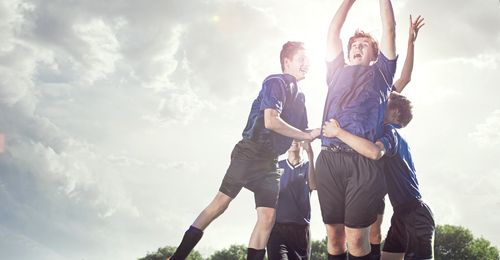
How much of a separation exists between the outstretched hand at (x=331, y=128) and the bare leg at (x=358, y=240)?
0.96 m

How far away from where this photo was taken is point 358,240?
4.54 meters

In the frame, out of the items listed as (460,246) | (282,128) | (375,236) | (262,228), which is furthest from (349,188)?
(460,246)

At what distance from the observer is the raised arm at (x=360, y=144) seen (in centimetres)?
455

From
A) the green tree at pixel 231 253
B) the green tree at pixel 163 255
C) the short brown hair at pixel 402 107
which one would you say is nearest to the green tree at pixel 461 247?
the green tree at pixel 231 253

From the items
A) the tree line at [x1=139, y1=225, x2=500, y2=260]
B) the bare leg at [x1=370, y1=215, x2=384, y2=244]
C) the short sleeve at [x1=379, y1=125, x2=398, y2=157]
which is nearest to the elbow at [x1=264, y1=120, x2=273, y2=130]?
the short sleeve at [x1=379, y1=125, x2=398, y2=157]

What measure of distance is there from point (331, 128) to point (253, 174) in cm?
150

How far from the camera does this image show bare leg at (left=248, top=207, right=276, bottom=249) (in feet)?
18.2

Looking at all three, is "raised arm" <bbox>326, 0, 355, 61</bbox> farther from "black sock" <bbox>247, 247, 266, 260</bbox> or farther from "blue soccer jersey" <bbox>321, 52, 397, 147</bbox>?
"black sock" <bbox>247, 247, 266, 260</bbox>

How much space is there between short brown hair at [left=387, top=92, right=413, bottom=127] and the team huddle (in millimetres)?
12

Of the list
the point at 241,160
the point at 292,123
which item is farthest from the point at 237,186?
the point at 292,123

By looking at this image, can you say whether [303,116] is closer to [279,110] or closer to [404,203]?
[279,110]

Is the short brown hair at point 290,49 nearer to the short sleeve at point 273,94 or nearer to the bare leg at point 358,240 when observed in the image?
the short sleeve at point 273,94

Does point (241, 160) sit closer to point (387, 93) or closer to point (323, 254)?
point (387, 93)

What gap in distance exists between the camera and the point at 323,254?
116ft
